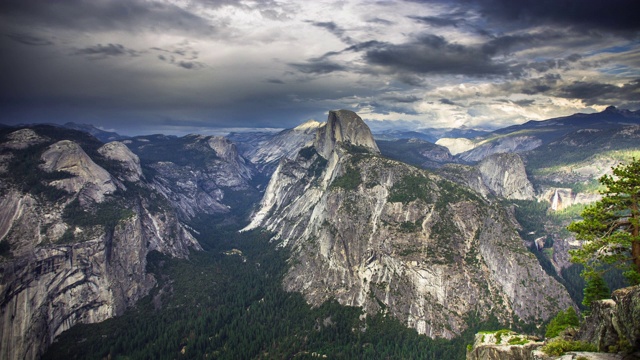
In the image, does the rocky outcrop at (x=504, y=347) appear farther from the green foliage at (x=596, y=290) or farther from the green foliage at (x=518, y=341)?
the green foliage at (x=596, y=290)

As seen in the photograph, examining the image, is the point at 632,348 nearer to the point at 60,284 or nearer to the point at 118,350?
the point at 118,350

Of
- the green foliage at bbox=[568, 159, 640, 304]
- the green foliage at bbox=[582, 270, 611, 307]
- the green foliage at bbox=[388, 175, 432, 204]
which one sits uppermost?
the green foliage at bbox=[568, 159, 640, 304]

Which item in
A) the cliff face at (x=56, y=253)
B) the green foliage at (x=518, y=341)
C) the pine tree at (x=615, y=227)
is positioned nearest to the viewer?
the pine tree at (x=615, y=227)

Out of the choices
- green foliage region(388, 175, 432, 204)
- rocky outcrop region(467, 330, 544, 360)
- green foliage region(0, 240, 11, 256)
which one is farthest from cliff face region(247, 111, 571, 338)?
green foliage region(0, 240, 11, 256)

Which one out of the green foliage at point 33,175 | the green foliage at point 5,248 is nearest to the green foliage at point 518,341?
the green foliage at point 5,248

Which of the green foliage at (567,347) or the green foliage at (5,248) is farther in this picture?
the green foliage at (5,248)

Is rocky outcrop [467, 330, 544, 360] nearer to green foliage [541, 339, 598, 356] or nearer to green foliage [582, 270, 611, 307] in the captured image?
green foliage [541, 339, 598, 356]
